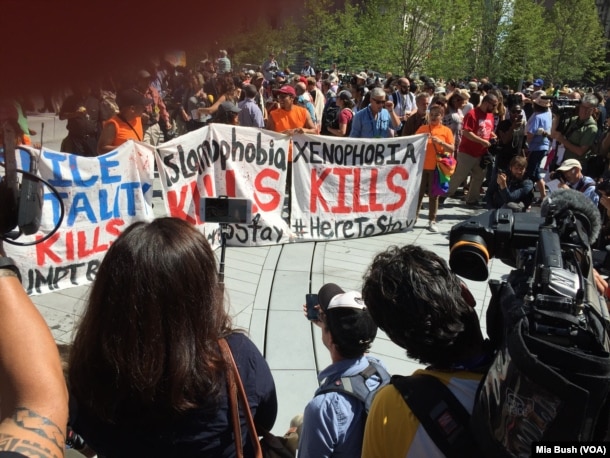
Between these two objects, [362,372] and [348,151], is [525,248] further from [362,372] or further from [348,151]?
[348,151]

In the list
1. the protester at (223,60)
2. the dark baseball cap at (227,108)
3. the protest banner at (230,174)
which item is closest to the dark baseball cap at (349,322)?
the protester at (223,60)

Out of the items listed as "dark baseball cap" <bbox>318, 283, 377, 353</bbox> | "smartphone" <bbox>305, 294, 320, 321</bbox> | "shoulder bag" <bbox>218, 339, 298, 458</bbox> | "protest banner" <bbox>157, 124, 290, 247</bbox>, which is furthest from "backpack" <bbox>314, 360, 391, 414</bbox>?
"protest banner" <bbox>157, 124, 290, 247</bbox>

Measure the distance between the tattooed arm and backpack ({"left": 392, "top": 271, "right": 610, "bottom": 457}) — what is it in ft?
3.05

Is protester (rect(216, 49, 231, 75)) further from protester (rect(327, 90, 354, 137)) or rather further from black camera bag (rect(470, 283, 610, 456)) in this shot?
protester (rect(327, 90, 354, 137))

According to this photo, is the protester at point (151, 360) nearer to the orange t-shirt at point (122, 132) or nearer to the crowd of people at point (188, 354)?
the crowd of people at point (188, 354)

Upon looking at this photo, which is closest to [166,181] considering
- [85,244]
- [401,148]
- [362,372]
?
[85,244]

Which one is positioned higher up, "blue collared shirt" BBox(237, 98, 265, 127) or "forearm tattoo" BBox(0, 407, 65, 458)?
"forearm tattoo" BBox(0, 407, 65, 458)

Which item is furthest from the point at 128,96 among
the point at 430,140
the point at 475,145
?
the point at 475,145

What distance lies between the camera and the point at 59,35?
11.1 inches

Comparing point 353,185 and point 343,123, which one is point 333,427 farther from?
point 343,123

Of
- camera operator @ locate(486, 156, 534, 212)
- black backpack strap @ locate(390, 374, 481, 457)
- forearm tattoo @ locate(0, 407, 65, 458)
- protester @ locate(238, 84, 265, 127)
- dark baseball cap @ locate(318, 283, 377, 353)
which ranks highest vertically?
forearm tattoo @ locate(0, 407, 65, 458)

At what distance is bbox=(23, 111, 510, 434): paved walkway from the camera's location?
13.5 feet

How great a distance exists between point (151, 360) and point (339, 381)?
0.78 metres

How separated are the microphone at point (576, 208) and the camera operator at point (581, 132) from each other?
713 centimetres
